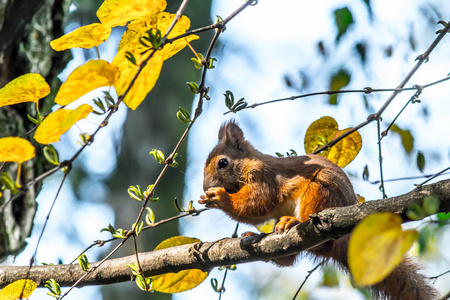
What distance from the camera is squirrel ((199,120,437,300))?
137cm

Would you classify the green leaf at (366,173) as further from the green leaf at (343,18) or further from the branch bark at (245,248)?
the green leaf at (343,18)

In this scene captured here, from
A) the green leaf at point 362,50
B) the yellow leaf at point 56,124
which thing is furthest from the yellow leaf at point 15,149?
the green leaf at point 362,50

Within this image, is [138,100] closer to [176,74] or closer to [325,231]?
[325,231]

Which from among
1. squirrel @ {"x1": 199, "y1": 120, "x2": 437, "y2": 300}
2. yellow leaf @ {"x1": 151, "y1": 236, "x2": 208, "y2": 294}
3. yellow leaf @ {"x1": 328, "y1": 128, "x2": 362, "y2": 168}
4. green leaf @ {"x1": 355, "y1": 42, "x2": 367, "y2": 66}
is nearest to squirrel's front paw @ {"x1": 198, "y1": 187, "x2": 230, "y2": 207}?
squirrel @ {"x1": 199, "y1": 120, "x2": 437, "y2": 300}

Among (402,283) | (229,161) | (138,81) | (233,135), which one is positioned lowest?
(402,283)

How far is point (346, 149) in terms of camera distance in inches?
58.7

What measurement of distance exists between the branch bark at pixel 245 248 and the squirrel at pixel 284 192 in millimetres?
181

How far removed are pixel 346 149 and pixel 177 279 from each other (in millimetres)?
678

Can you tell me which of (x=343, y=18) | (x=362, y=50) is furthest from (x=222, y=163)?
(x=362, y=50)

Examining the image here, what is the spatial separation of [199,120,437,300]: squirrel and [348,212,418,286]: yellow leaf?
0.82 meters

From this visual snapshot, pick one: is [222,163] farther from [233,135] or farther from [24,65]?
[24,65]

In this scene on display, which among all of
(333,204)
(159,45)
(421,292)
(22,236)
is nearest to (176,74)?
(22,236)

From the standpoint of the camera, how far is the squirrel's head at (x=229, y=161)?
5.93 feet

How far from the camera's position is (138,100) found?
2.66 ft
